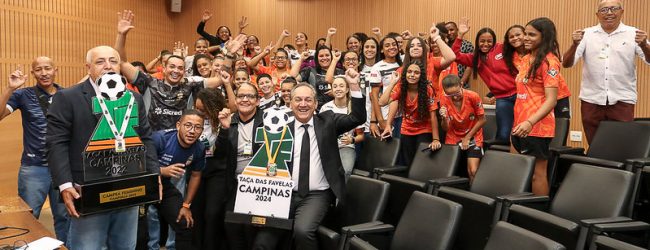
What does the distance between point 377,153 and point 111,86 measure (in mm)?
2139

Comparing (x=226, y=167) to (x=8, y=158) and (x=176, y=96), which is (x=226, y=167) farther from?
(x=8, y=158)

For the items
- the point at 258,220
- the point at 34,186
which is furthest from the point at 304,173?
the point at 34,186

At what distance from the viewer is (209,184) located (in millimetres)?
3562

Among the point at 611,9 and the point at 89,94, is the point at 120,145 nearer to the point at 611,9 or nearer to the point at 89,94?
the point at 89,94

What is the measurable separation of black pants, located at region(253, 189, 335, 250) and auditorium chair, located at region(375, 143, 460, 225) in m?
0.39

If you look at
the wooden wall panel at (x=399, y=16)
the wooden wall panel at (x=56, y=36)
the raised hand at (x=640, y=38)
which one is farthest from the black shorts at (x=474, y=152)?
the wooden wall panel at (x=56, y=36)

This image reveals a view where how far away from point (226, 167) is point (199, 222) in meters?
0.44

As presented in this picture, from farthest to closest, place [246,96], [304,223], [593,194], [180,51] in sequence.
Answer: [180,51], [246,96], [304,223], [593,194]

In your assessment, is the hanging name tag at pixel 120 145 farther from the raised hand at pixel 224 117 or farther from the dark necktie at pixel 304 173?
the dark necktie at pixel 304 173

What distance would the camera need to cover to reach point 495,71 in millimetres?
4535

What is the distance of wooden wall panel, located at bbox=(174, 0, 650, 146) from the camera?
576 cm

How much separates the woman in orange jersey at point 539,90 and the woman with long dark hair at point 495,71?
1067 millimetres

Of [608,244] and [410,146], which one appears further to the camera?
[410,146]

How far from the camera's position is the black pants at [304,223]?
290cm
